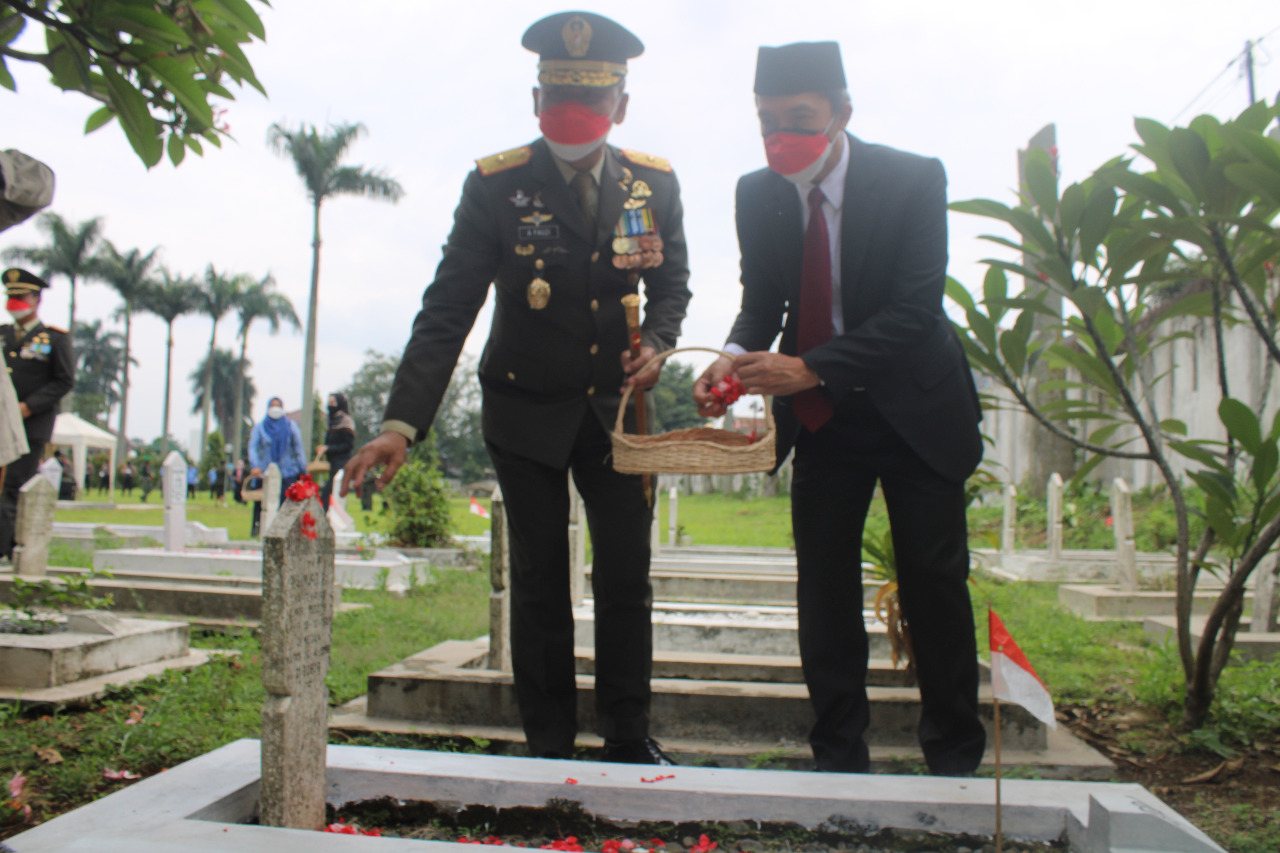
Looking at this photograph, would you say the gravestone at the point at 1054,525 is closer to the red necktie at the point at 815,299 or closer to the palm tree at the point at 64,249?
the red necktie at the point at 815,299

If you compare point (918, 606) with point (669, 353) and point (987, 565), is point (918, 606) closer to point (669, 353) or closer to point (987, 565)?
point (669, 353)

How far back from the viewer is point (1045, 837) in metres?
1.71

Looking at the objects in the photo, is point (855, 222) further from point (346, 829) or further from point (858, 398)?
point (346, 829)

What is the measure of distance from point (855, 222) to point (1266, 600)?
3.67 m

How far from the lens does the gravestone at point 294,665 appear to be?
1.68 meters

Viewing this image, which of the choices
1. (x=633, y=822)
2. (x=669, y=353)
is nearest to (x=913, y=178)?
(x=669, y=353)

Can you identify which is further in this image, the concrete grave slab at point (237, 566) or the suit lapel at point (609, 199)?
the concrete grave slab at point (237, 566)

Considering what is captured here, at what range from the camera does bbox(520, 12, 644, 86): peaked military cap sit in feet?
7.82

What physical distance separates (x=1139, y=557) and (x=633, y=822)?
8283 millimetres

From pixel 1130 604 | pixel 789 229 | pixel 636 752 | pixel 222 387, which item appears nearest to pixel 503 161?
pixel 789 229

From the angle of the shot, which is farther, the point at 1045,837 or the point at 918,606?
the point at 918,606

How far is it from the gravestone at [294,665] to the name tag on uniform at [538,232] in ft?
3.51

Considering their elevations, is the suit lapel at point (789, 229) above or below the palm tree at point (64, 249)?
below

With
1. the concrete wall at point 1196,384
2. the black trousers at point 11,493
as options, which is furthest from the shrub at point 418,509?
the concrete wall at point 1196,384
